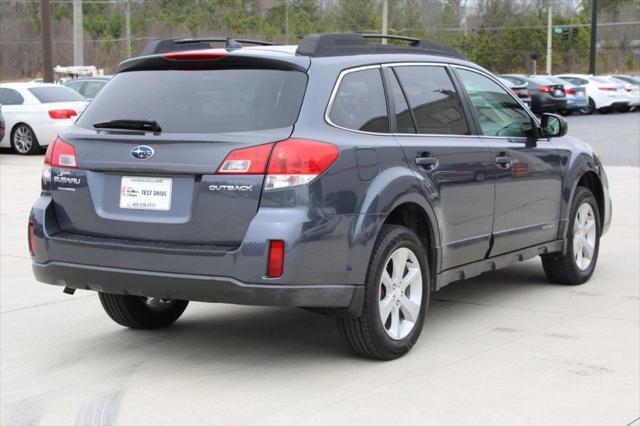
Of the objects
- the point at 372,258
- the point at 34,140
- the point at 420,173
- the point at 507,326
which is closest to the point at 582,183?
the point at 507,326

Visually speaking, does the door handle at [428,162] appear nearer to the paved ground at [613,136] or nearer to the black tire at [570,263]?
the black tire at [570,263]

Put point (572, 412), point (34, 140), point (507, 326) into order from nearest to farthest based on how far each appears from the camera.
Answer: point (572, 412) < point (507, 326) < point (34, 140)

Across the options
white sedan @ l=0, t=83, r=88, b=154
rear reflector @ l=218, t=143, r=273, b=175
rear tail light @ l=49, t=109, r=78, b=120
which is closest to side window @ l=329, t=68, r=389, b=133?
rear reflector @ l=218, t=143, r=273, b=175

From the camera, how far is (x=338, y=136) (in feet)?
18.1

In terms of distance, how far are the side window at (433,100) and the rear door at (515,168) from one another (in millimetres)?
204

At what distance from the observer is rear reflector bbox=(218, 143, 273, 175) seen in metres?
5.27

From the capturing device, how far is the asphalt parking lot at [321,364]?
4996mm

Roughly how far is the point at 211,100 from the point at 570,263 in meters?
3.48

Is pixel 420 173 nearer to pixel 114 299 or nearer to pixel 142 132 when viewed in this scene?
pixel 142 132

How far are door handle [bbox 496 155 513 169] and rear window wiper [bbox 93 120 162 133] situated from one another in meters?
2.33

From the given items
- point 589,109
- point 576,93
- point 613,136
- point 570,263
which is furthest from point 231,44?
point 589,109

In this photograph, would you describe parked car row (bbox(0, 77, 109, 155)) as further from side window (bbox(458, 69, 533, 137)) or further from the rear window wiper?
the rear window wiper

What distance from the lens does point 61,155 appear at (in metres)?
5.84

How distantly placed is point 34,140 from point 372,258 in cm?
1656
